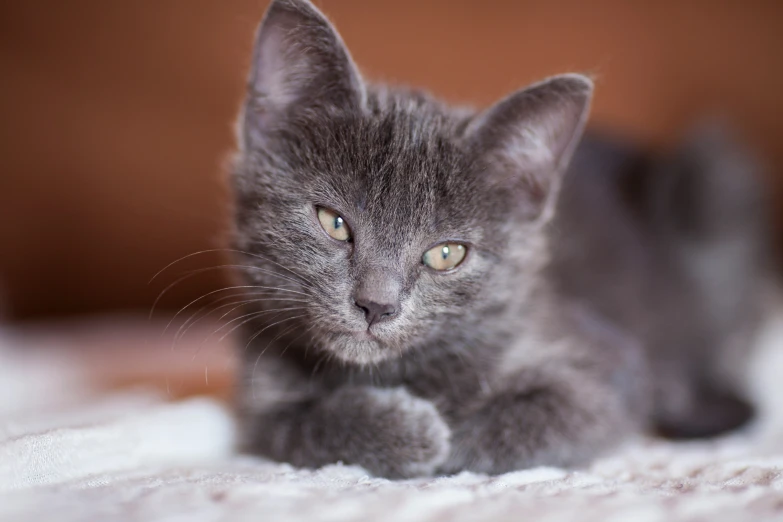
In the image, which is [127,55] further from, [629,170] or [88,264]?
[629,170]

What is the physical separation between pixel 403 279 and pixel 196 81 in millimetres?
1822

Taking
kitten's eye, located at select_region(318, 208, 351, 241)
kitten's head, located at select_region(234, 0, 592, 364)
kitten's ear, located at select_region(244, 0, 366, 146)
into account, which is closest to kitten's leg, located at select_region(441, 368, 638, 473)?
kitten's head, located at select_region(234, 0, 592, 364)

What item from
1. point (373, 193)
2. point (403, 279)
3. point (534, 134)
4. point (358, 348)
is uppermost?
point (534, 134)

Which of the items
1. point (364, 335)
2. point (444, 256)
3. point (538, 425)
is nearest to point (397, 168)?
point (444, 256)

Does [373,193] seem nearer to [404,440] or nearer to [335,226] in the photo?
[335,226]

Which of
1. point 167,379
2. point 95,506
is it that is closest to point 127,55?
point 167,379

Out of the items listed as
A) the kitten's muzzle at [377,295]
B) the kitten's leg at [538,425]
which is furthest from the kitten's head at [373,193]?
the kitten's leg at [538,425]

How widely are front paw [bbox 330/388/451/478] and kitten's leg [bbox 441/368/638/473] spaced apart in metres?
0.06

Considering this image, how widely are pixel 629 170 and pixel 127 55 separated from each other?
76.6 inches

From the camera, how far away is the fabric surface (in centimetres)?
73

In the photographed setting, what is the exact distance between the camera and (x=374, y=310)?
98 cm

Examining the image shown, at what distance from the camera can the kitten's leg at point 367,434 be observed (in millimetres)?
1016

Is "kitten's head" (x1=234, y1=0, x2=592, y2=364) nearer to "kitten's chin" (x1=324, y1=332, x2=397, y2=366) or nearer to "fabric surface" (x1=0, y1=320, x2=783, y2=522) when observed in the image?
"kitten's chin" (x1=324, y1=332, x2=397, y2=366)

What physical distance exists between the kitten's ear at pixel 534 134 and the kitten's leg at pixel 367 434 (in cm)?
45
